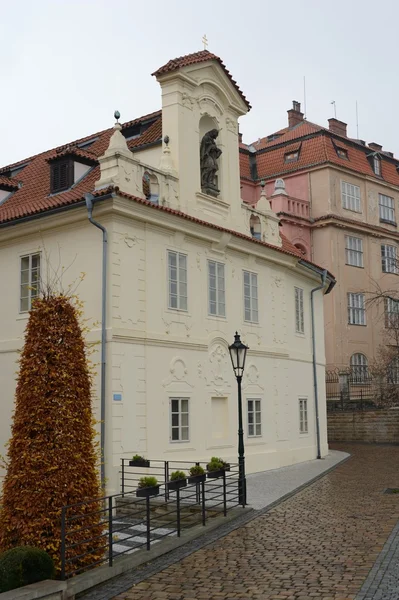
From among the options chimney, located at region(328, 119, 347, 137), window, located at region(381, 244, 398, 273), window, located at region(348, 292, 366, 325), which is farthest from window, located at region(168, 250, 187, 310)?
chimney, located at region(328, 119, 347, 137)

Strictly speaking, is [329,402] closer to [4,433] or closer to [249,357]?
[249,357]

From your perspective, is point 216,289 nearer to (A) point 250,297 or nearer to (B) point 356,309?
(A) point 250,297

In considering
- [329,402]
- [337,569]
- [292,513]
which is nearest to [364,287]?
[329,402]

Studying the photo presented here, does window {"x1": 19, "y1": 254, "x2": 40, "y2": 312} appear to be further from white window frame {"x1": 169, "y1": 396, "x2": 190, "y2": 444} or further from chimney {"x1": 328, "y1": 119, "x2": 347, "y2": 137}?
chimney {"x1": 328, "y1": 119, "x2": 347, "y2": 137}

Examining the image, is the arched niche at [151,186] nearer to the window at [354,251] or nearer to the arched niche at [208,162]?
the arched niche at [208,162]

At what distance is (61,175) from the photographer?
21.2 m

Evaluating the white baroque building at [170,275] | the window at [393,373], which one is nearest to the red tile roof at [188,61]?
the white baroque building at [170,275]

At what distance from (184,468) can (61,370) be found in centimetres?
896

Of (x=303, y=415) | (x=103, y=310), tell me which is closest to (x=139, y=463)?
(x=103, y=310)

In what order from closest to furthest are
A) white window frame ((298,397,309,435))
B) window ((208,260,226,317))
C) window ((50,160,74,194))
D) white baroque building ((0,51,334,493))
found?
white baroque building ((0,51,334,493)), window ((50,160,74,194)), window ((208,260,226,317)), white window frame ((298,397,309,435))

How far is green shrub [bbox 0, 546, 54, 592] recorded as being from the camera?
905cm

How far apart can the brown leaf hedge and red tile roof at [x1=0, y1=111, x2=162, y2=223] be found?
7.83 meters

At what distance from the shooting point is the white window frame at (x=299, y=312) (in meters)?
26.5

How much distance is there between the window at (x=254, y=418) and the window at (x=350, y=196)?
63.6ft
